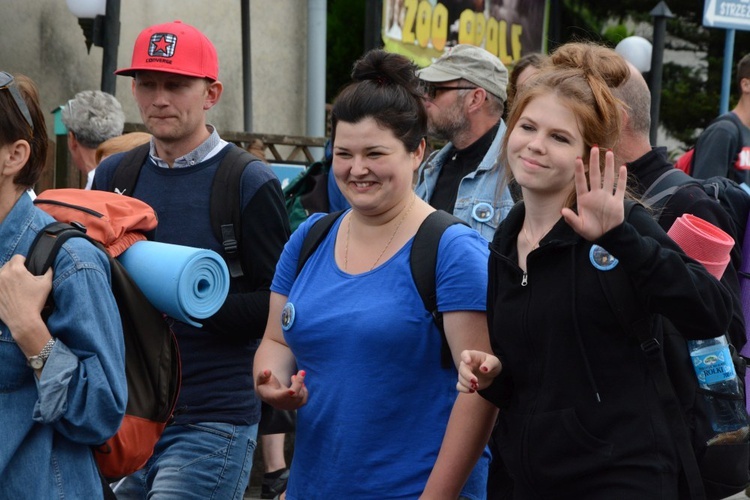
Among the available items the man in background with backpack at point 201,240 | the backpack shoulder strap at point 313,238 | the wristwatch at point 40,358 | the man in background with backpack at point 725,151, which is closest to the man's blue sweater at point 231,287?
the man in background with backpack at point 201,240

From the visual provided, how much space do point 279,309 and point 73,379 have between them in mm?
928

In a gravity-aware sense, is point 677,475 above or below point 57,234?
below

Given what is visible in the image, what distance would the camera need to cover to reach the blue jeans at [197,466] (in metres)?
3.88

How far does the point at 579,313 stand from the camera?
3.03 m

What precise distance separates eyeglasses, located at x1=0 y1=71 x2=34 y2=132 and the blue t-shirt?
94cm

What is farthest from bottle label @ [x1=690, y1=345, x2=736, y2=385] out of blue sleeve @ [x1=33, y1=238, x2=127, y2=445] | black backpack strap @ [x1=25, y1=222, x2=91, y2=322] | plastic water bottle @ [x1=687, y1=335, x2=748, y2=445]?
black backpack strap @ [x1=25, y1=222, x2=91, y2=322]

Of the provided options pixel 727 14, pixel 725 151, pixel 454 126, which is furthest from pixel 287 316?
pixel 727 14

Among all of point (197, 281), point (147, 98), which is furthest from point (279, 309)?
point (147, 98)

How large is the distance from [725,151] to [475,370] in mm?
5033

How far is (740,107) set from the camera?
25.4 feet

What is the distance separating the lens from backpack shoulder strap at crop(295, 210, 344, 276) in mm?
3582

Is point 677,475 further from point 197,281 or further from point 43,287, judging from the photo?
point 43,287

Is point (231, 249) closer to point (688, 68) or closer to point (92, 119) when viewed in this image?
point (92, 119)

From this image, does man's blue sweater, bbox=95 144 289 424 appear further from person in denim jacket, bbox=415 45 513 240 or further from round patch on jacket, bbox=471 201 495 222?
person in denim jacket, bbox=415 45 513 240
